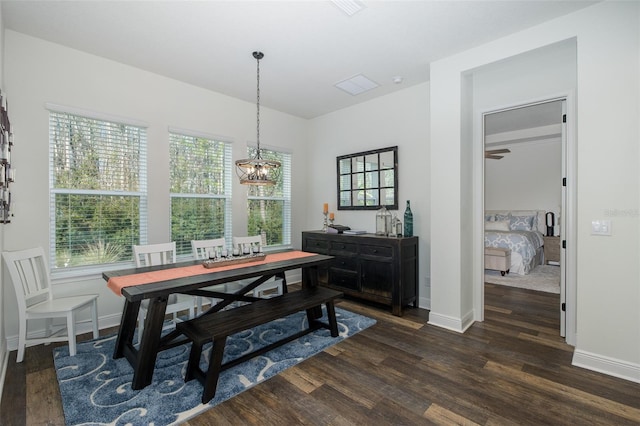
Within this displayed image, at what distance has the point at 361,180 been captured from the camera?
4523mm

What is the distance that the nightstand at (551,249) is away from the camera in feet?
20.5

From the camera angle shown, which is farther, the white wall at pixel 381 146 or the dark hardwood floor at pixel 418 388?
the white wall at pixel 381 146

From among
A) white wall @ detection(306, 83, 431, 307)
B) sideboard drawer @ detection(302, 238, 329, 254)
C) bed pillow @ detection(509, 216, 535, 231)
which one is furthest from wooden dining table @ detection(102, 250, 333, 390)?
bed pillow @ detection(509, 216, 535, 231)

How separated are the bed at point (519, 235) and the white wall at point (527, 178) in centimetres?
23

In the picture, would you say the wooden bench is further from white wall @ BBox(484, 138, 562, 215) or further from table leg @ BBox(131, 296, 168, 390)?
white wall @ BBox(484, 138, 562, 215)

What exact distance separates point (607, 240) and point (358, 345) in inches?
84.7

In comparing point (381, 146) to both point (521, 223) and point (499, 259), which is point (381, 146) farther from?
point (521, 223)

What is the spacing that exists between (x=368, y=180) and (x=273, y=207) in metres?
1.59

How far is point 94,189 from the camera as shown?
3.19 metres

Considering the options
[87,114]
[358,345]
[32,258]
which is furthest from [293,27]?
[32,258]

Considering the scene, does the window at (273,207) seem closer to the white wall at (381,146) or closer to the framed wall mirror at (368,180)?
the white wall at (381,146)

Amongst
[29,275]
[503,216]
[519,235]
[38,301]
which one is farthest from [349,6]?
[503,216]

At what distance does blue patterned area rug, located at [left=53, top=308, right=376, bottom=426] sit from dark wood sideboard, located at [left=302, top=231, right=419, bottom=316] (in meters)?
0.75

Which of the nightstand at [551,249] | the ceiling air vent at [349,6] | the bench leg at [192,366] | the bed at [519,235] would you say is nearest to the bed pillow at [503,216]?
the bed at [519,235]
